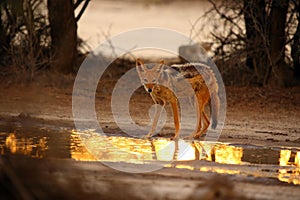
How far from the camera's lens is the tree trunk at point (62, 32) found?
1773 centimetres

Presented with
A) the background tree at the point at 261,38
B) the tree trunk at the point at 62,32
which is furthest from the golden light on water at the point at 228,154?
the tree trunk at the point at 62,32

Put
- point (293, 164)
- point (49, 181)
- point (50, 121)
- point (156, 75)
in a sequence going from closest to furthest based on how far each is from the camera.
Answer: point (49, 181) → point (293, 164) → point (156, 75) → point (50, 121)

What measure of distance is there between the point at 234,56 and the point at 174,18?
42.2 ft

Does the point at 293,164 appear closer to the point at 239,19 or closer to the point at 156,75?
the point at 156,75

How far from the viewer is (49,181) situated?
7066mm

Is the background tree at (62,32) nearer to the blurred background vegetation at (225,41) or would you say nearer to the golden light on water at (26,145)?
→ the blurred background vegetation at (225,41)

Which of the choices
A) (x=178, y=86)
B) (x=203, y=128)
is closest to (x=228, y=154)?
(x=203, y=128)

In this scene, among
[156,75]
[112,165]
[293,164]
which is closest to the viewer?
[112,165]

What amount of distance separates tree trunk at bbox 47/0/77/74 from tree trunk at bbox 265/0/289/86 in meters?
4.51

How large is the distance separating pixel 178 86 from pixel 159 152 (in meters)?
1.85

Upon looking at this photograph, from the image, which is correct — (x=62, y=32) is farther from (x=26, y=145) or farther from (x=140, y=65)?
(x=26, y=145)

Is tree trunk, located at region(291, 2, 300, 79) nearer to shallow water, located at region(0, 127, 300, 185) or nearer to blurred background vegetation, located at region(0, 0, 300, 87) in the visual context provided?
blurred background vegetation, located at region(0, 0, 300, 87)

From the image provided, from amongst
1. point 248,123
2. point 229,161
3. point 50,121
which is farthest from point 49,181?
point 248,123

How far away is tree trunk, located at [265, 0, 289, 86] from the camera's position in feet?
56.3
